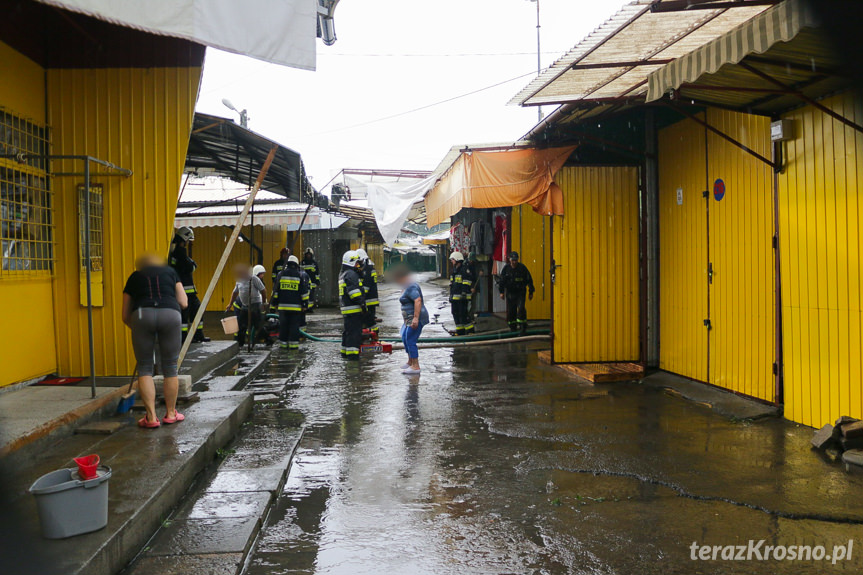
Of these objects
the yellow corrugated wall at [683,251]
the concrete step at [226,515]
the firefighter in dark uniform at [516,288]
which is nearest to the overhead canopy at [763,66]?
the yellow corrugated wall at [683,251]

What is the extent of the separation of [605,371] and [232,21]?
21.7 feet

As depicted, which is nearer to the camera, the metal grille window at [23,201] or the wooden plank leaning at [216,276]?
the metal grille window at [23,201]

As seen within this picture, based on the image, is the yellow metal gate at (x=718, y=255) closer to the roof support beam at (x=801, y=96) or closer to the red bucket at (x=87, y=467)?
the roof support beam at (x=801, y=96)

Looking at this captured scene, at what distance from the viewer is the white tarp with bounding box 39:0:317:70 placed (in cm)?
424

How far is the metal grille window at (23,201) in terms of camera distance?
619cm

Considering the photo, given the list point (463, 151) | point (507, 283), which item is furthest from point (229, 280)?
point (463, 151)

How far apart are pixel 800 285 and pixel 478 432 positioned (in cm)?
350

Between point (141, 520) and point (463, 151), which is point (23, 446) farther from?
point (463, 151)

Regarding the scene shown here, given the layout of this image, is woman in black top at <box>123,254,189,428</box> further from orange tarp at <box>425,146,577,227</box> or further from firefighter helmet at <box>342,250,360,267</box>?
orange tarp at <box>425,146,577,227</box>

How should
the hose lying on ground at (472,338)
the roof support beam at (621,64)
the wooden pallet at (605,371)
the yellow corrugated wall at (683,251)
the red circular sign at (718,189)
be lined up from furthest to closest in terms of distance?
A: the hose lying on ground at (472,338), the wooden pallet at (605,371), the yellow corrugated wall at (683,251), the red circular sign at (718,189), the roof support beam at (621,64)

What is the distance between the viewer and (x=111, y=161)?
7.17 meters

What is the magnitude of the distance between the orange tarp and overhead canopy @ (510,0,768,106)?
188 cm

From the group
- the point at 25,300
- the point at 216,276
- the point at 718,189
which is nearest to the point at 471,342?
the point at 718,189

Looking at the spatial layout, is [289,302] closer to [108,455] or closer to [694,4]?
[108,455]
